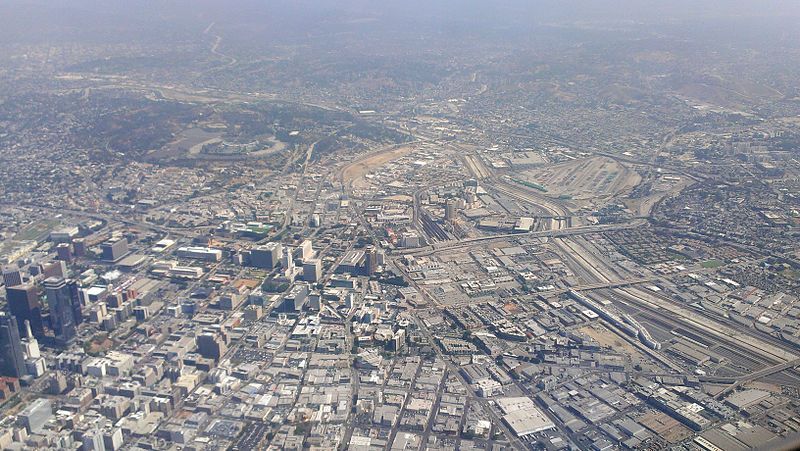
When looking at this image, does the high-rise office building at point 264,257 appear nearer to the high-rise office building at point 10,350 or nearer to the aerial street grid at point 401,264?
the aerial street grid at point 401,264

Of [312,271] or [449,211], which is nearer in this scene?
[312,271]

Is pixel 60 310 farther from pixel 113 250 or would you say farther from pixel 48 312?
pixel 113 250

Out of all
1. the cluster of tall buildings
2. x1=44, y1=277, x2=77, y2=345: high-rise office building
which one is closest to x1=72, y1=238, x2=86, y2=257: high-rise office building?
the cluster of tall buildings

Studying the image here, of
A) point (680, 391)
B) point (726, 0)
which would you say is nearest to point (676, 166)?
point (680, 391)

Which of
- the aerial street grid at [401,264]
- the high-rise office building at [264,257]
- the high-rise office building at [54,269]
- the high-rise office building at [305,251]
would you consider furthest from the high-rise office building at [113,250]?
the high-rise office building at [305,251]

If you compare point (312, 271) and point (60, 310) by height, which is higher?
point (60, 310)

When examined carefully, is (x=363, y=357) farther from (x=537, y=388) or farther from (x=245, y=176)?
(x=245, y=176)

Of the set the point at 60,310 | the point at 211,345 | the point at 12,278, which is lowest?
the point at 211,345

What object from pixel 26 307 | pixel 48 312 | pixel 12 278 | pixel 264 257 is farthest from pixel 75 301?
pixel 264 257
